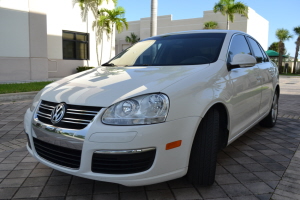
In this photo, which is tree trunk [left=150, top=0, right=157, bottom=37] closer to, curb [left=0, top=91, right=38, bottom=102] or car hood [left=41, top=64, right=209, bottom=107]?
curb [left=0, top=91, right=38, bottom=102]

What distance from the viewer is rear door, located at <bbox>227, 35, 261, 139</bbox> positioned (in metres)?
2.83

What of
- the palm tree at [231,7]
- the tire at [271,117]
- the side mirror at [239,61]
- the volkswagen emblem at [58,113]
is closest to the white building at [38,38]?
the tire at [271,117]

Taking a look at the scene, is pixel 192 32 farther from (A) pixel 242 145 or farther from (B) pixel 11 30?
(B) pixel 11 30

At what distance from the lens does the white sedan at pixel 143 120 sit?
2.03 metres

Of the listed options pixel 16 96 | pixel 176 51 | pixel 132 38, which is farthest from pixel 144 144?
pixel 132 38

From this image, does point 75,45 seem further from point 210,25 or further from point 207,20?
point 207,20

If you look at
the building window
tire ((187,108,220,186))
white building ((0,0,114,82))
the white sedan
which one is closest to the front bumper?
the white sedan

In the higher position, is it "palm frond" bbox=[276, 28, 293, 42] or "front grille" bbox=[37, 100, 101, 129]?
"palm frond" bbox=[276, 28, 293, 42]

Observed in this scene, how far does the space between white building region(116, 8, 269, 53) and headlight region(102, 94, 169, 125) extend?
32623 mm

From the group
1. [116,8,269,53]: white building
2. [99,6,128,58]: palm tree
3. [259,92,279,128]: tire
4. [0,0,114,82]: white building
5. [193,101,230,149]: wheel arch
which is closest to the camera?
[193,101,230,149]: wheel arch

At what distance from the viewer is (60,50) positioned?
14508 mm

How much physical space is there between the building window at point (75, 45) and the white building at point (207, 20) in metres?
22.0

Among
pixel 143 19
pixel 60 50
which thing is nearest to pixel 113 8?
pixel 60 50

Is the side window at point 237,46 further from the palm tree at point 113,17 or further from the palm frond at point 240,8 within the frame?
the palm frond at point 240,8
